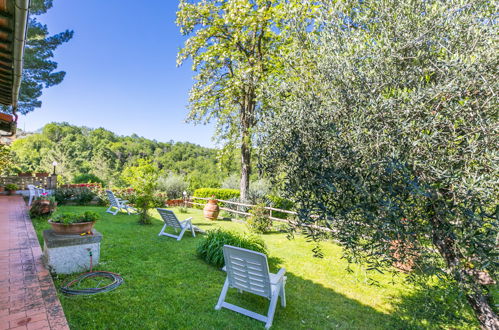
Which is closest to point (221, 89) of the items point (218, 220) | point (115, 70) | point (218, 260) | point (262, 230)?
point (218, 220)

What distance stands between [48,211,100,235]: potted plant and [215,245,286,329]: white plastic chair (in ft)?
8.56

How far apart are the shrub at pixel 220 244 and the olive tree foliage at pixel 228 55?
5.41m

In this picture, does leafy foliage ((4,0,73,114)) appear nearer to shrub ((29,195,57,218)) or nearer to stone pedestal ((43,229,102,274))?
shrub ((29,195,57,218))

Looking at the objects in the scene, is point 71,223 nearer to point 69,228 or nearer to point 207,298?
point 69,228

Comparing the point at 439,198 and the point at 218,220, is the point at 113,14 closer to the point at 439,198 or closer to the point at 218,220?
the point at 218,220

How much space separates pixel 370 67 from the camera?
2.45 m

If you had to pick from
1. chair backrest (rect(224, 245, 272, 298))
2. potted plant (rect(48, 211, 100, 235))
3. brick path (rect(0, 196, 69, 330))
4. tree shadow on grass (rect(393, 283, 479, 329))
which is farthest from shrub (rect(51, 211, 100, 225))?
tree shadow on grass (rect(393, 283, 479, 329))

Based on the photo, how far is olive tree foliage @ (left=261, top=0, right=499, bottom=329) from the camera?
1831 millimetres

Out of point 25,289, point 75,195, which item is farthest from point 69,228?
point 75,195

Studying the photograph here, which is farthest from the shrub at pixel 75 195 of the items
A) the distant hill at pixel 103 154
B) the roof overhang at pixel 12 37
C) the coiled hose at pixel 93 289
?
the distant hill at pixel 103 154

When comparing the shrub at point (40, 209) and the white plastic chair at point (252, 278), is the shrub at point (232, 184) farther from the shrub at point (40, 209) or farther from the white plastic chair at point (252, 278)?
the white plastic chair at point (252, 278)

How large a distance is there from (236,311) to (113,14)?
1665 cm

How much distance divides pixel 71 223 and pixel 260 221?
6140 mm

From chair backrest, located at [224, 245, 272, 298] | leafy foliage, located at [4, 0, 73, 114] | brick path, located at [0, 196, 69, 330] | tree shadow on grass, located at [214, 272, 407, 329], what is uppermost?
leafy foliage, located at [4, 0, 73, 114]
